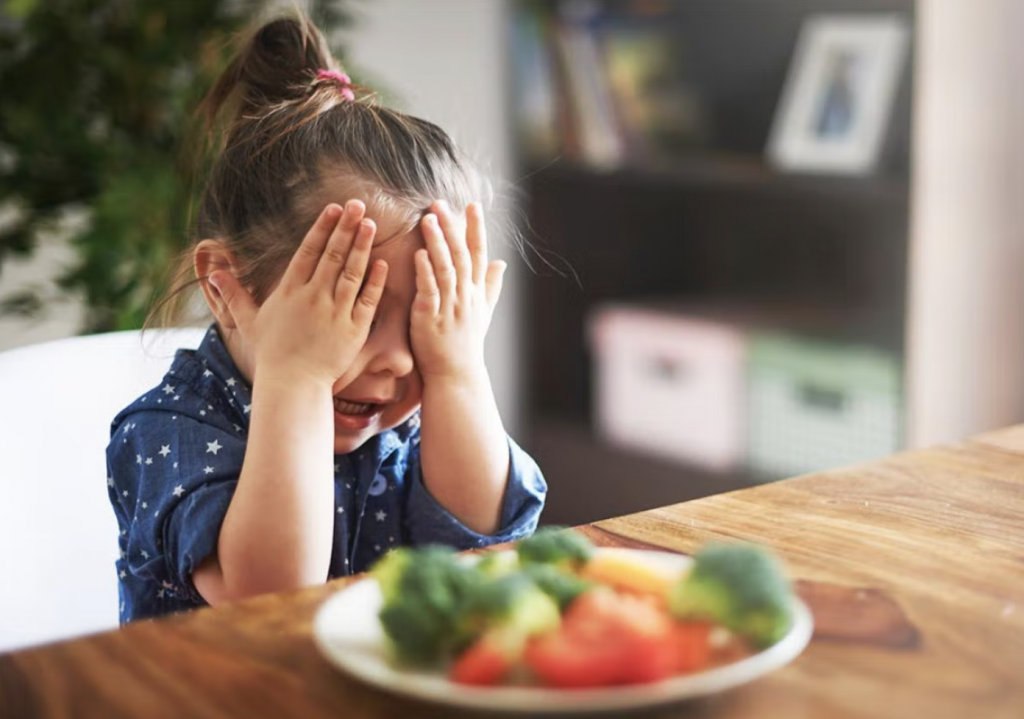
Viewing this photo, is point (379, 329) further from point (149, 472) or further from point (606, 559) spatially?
point (606, 559)

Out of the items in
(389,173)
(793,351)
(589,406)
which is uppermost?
(389,173)

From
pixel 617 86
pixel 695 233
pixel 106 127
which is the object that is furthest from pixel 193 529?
pixel 695 233

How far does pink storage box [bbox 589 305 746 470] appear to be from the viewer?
8.63 ft

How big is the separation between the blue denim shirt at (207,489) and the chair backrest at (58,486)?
0.04 metres

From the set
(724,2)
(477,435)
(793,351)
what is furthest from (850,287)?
(477,435)

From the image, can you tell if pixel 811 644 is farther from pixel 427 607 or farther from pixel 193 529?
pixel 193 529

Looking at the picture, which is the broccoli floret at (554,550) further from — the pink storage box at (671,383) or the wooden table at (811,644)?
the pink storage box at (671,383)

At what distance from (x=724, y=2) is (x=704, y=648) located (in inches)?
92.7

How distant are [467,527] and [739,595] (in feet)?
1.66

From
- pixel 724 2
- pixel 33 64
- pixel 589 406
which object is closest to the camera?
pixel 33 64

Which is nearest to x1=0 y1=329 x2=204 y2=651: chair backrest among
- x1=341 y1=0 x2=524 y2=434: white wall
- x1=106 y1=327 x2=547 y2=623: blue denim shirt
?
x1=106 y1=327 x2=547 y2=623: blue denim shirt

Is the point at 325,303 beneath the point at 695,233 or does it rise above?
above

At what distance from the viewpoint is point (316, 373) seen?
947 millimetres

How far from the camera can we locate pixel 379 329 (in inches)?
39.3
